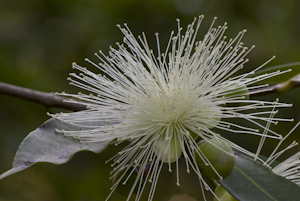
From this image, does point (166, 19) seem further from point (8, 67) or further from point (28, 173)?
point (28, 173)

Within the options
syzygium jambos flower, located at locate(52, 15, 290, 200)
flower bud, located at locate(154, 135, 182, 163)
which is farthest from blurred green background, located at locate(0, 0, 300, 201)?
flower bud, located at locate(154, 135, 182, 163)

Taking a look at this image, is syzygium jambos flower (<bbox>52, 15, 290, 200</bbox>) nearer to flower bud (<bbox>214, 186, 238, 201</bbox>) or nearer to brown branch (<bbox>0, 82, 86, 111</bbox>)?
flower bud (<bbox>214, 186, 238, 201</bbox>)

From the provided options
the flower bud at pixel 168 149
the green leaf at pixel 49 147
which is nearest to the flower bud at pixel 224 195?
the flower bud at pixel 168 149

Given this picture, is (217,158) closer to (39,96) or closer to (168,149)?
(168,149)

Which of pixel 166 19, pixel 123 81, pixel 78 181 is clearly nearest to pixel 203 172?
pixel 123 81

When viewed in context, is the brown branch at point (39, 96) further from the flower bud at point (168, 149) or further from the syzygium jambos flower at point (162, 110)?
the flower bud at point (168, 149)

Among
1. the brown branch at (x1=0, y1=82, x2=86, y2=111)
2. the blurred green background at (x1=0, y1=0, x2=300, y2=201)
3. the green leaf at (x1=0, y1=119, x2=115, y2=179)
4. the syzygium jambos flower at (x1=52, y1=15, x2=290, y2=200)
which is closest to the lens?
the green leaf at (x1=0, y1=119, x2=115, y2=179)
